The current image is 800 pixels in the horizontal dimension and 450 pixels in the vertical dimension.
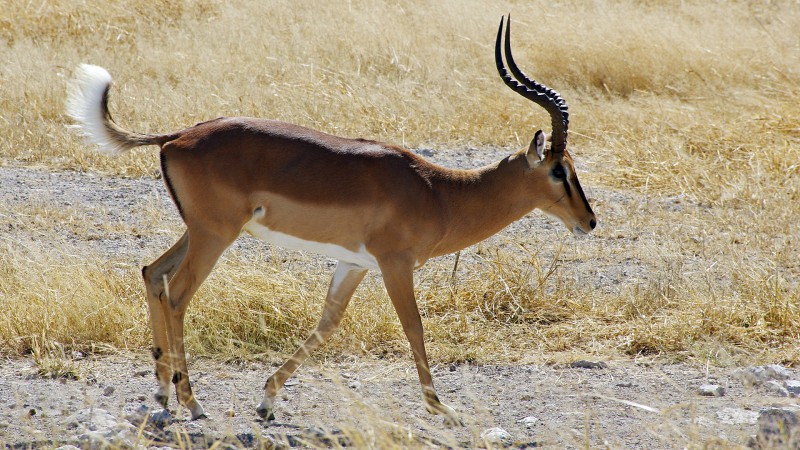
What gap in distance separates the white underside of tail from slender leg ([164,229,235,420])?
29.2 inches

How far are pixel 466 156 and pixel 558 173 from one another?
15.1 ft

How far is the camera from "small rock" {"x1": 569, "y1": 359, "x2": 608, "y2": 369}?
240 inches

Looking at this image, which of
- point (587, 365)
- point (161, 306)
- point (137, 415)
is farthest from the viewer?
→ point (587, 365)

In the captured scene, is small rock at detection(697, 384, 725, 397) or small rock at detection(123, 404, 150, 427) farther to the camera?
small rock at detection(697, 384, 725, 397)

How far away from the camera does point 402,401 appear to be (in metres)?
5.43

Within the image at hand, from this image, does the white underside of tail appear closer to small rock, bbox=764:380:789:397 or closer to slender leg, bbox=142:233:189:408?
slender leg, bbox=142:233:189:408

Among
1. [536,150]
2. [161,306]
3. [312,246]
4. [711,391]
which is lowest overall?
[711,391]

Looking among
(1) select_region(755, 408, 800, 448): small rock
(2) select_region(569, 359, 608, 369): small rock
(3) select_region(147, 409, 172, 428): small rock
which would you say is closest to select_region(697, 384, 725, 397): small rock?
(2) select_region(569, 359, 608, 369): small rock

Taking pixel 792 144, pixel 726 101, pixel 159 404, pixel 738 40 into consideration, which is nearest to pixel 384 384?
pixel 159 404

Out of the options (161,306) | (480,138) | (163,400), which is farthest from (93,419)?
(480,138)

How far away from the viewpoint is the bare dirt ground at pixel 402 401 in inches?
191

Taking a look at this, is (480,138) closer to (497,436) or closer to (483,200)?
(483,200)

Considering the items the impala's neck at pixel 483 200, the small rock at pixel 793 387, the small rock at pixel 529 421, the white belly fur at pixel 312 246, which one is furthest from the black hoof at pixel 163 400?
the small rock at pixel 793 387

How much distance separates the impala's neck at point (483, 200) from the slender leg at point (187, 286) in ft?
3.94
